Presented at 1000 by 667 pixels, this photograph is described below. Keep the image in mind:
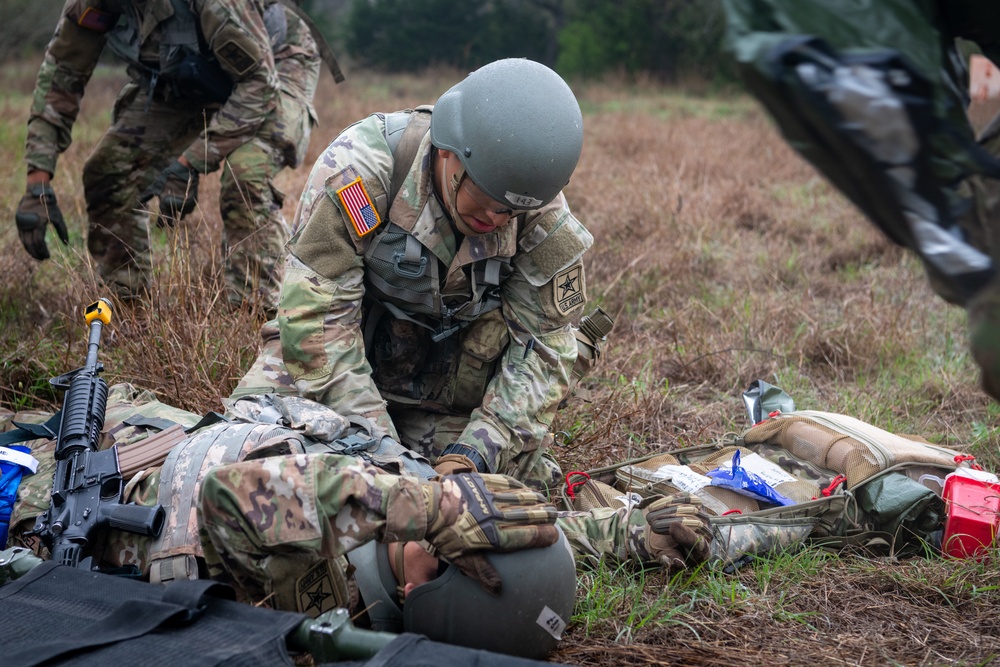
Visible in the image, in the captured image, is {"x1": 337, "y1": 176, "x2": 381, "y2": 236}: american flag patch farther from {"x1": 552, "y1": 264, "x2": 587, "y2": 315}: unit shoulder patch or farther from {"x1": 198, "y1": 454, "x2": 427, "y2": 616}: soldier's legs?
{"x1": 198, "y1": 454, "x2": 427, "y2": 616}: soldier's legs

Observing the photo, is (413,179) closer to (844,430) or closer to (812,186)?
(844,430)

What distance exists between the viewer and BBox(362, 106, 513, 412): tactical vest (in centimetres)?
296

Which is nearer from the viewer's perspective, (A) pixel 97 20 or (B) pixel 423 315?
(B) pixel 423 315

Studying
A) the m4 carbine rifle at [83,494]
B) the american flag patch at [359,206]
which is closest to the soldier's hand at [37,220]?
the m4 carbine rifle at [83,494]

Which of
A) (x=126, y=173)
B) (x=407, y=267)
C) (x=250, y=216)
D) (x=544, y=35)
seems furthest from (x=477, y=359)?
(x=544, y=35)

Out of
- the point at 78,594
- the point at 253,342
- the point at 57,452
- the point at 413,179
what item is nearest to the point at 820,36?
the point at 413,179

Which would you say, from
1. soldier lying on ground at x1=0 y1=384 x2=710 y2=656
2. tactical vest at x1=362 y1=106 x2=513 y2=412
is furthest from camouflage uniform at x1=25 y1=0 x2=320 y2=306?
soldier lying on ground at x1=0 y1=384 x2=710 y2=656

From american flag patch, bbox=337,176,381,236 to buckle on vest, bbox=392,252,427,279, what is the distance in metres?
0.13

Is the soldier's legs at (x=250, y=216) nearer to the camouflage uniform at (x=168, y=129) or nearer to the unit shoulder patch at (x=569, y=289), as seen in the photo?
the camouflage uniform at (x=168, y=129)

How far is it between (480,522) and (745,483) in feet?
4.14

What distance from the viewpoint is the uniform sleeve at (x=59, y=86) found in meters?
4.56

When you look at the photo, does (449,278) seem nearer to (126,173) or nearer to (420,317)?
(420,317)

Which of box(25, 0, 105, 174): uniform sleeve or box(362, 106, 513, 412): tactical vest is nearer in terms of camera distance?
box(362, 106, 513, 412): tactical vest

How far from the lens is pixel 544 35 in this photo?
90.5ft
